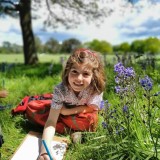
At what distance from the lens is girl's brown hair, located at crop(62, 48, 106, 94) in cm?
316

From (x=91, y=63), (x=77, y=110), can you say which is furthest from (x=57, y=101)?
(x=91, y=63)

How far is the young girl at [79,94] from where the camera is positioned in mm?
3154

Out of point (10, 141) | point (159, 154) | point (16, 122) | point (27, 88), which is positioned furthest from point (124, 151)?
point (27, 88)

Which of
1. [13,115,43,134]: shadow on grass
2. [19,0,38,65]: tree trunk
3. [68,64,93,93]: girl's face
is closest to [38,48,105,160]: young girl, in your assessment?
[68,64,93,93]: girl's face

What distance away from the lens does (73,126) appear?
136 inches

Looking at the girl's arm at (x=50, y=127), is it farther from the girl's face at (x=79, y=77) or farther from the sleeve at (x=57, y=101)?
the girl's face at (x=79, y=77)

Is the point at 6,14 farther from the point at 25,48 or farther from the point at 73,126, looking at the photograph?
the point at 73,126

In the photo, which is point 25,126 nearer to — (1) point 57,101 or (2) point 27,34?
(1) point 57,101

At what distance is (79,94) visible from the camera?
346 cm

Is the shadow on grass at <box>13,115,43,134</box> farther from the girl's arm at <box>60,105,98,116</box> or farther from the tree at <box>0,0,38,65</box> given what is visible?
the tree at <box>0,0,38,65</box>

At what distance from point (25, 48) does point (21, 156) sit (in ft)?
37.7

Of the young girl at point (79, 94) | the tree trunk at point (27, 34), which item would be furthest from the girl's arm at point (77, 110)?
the tree trunk at point (27, 34)

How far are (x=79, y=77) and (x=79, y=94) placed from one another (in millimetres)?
390

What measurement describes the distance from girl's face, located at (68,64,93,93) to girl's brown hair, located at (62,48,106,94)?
0.16ft
